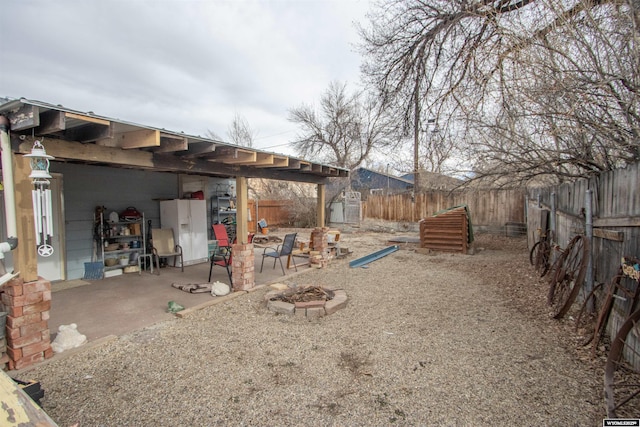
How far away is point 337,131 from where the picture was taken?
16.8 metres

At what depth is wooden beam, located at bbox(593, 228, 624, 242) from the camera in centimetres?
269

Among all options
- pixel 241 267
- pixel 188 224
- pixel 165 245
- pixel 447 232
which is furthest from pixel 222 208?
pixel 447 232

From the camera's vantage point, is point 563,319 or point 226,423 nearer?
point 226,423

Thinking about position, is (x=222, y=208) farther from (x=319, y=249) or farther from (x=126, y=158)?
(x=126, y=158)

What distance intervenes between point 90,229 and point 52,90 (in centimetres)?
794

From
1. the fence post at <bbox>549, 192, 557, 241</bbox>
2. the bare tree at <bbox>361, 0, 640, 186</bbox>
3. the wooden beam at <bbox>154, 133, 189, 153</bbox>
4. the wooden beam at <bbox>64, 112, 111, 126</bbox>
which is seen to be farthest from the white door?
the fence post at <bbox>549, 192, 557, 241</bbox>

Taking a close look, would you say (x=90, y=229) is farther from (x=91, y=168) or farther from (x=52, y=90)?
(x=52, y=90)

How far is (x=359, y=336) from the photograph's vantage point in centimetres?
317

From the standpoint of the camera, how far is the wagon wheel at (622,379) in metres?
1.88

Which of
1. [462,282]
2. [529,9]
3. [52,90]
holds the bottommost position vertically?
[462,282]

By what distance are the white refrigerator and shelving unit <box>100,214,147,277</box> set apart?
529mm

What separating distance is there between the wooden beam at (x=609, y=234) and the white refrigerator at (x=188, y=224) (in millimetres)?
6664

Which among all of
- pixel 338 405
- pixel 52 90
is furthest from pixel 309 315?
pixel 52 90

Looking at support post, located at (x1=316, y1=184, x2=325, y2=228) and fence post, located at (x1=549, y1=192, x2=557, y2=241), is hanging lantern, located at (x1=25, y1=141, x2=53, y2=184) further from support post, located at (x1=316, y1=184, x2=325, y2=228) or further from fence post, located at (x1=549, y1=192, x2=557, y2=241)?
fence post, located at (x1=549, y1=192, x2=557, y2=241)
